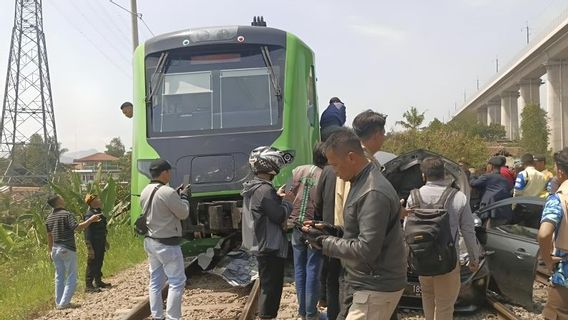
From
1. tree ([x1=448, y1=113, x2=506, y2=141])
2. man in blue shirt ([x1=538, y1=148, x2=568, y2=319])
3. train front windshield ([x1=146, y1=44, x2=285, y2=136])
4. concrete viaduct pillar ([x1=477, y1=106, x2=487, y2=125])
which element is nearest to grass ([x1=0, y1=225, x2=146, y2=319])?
train front windshield ([x1=146, y1=44, x2=285, y2=136])

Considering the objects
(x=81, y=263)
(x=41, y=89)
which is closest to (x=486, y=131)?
(x=41, y=89)

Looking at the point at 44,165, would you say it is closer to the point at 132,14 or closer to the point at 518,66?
the point at 132,14

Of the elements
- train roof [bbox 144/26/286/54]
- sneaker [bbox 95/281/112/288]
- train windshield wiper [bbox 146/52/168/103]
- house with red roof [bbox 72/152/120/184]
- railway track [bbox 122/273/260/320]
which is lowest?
sneaker [bbox 95/281/112/288]

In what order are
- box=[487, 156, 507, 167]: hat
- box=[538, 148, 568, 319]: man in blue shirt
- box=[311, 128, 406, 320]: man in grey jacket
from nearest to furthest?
box=[311, 128, 406, 320]: man in grey jacket → box=[538, 148, 568, 319]: man in blue shirt → box=[487, 156, 507, 167]: hat

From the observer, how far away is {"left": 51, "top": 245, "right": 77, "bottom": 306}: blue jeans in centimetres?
768

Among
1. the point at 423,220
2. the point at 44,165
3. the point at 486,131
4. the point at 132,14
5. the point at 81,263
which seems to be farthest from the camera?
the point at 486,131

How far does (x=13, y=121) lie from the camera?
53.0 m

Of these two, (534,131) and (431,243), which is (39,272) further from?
(534,131)

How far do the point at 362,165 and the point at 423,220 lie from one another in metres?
1.59

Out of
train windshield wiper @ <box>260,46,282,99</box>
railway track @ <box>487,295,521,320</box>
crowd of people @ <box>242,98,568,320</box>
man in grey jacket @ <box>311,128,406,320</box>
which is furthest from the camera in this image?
train windshield wiper @ <box>260,46,282,99</box>

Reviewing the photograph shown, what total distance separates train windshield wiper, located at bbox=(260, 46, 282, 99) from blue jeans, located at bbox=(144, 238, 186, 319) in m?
3.08

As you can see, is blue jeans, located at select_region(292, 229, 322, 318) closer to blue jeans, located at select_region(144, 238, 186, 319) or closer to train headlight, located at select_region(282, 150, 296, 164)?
blue jeans, located at select_region(144, 238, 186, 319)

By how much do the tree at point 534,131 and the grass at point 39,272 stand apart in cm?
4530

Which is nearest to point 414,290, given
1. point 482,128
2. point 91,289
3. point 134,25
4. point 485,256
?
point 485,256
